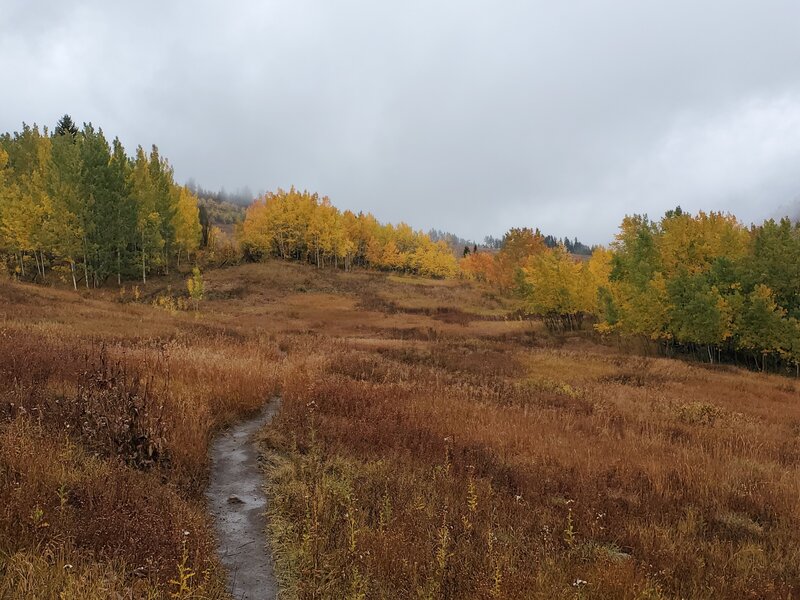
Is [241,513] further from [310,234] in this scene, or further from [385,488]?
[310,234]

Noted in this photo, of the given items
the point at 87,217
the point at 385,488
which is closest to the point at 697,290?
the point at 385,488

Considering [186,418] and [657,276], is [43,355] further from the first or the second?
[657,276]

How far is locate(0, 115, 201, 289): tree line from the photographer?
4728 cm

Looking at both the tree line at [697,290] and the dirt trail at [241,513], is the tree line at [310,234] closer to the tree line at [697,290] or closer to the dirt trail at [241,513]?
the tree line at [697,290]

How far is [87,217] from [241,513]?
54397 mm

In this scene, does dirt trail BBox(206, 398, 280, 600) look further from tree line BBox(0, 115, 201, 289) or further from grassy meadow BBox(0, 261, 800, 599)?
tree line BBox(0, 115, 201, 289)

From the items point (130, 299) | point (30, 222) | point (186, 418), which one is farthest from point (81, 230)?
point (186, 418)

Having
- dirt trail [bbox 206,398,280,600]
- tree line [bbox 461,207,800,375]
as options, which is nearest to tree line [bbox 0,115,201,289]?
tree line [bbox 461,207,800,375]

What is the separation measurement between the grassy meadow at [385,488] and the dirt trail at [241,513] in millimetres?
181

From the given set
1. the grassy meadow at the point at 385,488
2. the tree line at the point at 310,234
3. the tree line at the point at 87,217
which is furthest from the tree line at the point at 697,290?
the tree line at the point at 87,217

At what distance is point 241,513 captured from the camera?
17.3 ft

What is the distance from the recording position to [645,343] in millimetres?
39719

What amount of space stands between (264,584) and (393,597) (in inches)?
45.7

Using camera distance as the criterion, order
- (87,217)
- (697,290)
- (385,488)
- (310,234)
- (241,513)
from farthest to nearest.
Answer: (310,234) < (87,217) < (697,290) < (385,488) < (241,513)
